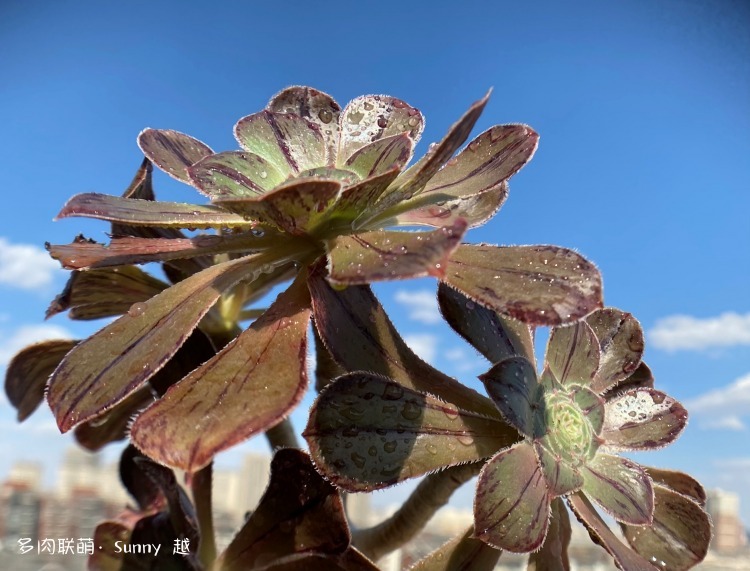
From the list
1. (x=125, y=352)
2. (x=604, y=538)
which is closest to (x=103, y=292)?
(x=125, y=352)

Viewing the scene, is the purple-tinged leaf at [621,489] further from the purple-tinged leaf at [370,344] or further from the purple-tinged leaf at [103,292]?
the purple-tinged leaf at [103,292]

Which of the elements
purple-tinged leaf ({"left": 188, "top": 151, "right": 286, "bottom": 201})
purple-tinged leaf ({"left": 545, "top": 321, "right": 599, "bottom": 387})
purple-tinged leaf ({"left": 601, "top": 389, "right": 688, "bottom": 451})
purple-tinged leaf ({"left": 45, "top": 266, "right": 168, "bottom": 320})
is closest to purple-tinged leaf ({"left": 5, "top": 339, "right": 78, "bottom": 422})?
purple-tinged leaf ({"left": 45, "top": 266, "right": 168, "bottom": 320})

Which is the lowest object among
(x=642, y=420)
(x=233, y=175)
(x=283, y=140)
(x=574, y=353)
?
(x=642, y=420)

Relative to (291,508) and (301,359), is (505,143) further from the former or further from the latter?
(291,508)

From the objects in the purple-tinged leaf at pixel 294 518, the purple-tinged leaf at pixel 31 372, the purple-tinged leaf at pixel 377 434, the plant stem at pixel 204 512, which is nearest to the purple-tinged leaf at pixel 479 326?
the purple-tinged leaf at pixel 377 434

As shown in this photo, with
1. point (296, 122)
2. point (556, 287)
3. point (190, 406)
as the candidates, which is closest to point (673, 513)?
point (556, 287)

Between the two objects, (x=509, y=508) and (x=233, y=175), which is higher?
(x=233, y=175)

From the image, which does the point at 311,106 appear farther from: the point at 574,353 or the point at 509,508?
the point at 509,508
